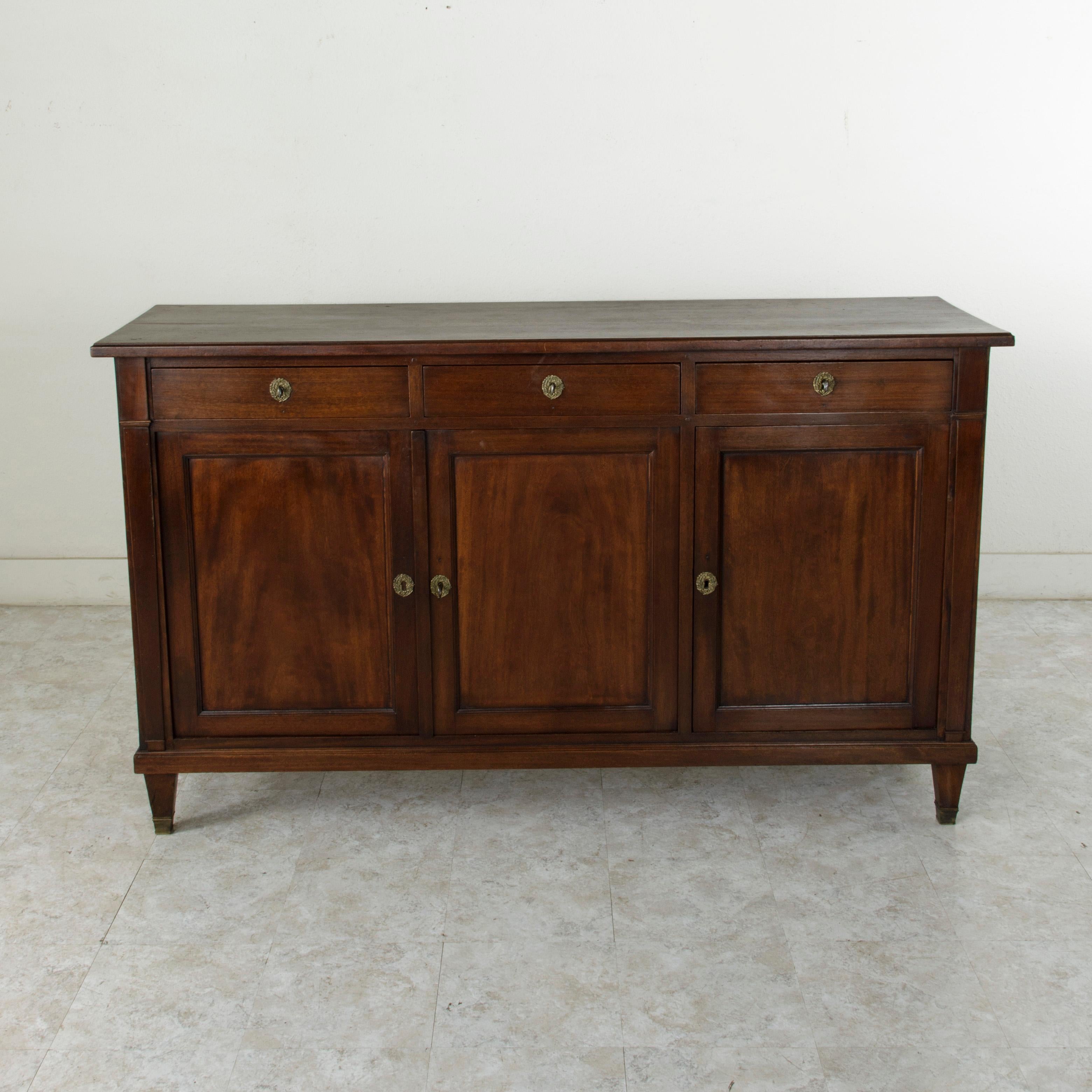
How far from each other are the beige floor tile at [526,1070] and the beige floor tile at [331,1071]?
0.03 metres

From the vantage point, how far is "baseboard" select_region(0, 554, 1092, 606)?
12.3 ft

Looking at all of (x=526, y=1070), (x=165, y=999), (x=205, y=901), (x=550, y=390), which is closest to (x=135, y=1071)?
Answer: (x=165, y=999)

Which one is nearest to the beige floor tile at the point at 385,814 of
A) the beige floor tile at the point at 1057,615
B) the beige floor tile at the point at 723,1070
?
the beige floor tile at the point at 723,1070

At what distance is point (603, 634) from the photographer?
2535 mm

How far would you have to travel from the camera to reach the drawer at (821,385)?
2395 mm

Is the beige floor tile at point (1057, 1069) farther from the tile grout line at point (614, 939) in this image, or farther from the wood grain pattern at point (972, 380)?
the wood grain pattern at point (972, 380)

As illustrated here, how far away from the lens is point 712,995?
6.84 ft

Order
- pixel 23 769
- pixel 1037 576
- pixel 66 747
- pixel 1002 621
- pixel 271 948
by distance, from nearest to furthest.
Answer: pixel 271 948
pixel 23 769
pixel 66 747
pixel 1002 621
pixel 1037 576

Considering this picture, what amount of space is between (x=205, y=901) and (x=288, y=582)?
58 centimetres

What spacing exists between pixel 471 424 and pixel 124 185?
155 cm

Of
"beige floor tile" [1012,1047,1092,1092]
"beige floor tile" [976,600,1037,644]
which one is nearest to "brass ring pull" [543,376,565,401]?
"beige floor tile" [1012,1047,1092,1092]

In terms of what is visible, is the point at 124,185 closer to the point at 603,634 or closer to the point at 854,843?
the point at 603,634

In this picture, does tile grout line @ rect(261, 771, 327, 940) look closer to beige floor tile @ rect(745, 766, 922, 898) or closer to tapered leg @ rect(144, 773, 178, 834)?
tapered leg @ rect(144, 773, 178, 834)

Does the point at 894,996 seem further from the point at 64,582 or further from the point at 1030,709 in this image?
the point at 64,582
